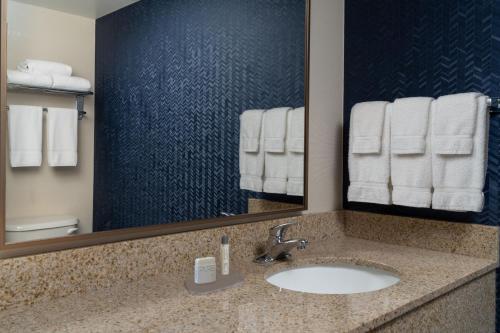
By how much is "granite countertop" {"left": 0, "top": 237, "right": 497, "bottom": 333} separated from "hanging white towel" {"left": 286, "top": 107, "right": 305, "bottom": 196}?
0.48 metres

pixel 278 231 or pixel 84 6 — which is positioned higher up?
pixel 84 6

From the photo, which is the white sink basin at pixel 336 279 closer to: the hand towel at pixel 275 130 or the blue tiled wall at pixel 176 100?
the blue tiled wall at pixel 176 100

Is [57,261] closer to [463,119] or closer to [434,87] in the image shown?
[463,119]

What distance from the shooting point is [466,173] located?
144 cm

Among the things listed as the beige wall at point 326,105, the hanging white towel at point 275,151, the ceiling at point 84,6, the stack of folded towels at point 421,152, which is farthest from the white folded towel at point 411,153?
the ceiling at point 84,6

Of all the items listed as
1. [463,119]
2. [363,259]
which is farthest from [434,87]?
[363,259]

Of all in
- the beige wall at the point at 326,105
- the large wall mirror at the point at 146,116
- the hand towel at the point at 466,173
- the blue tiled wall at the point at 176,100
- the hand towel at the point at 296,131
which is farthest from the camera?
the beige wall at the point at 326,105

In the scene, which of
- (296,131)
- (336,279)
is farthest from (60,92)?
(336,279)

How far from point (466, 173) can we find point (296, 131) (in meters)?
0.65

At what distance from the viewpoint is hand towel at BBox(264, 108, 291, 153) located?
1.57 metres

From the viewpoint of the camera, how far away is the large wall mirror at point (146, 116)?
97 cm

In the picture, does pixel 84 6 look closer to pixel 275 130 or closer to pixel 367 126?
pixel 275 130

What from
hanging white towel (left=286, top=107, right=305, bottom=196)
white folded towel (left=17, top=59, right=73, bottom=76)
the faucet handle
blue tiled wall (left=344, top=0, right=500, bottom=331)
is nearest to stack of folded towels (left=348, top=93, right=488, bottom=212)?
blue tiled wall (left=344, top=0, right=500, bottom=331)

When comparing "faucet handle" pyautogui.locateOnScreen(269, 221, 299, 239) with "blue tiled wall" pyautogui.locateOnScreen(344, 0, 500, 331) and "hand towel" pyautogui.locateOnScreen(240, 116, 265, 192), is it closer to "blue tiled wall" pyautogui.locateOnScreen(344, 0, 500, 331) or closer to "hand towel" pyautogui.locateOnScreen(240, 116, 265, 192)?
"hand towel" pyautogui.locateOnScreen(240, 116, 265, 192)
